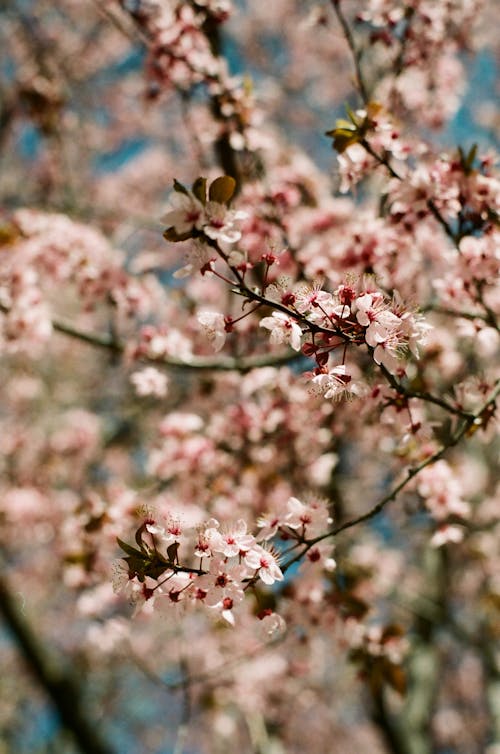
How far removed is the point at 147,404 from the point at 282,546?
3379 millimetres

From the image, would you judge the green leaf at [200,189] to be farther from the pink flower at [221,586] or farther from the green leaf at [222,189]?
the pink flower at [221,586]

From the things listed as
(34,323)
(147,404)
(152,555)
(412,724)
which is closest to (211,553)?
(152,555)

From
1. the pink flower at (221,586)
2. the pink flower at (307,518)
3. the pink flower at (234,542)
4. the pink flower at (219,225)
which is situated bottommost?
the pink flower at (307,518)

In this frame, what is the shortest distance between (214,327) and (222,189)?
278 mm

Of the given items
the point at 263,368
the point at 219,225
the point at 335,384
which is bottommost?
the point at 263,368

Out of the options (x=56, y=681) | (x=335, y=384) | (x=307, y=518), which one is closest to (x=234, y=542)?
(x=307, y=518)

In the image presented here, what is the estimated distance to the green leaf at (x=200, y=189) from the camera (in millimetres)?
1263

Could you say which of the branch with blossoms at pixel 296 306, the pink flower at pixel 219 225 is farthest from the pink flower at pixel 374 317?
the pink flower at pixel 219 225

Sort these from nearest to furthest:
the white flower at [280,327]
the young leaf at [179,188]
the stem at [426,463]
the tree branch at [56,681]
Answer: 1. the young leaf at [179,188]
2. the white flower at [280,327]
3. the stem at [426,463]
4. the tree branch at [56,681]

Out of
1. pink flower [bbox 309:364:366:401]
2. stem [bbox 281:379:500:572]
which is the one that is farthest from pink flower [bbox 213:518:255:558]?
pink flower [bbox 309:364:366:401]

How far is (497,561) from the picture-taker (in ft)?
17.6

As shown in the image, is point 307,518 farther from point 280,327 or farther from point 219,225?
point 219,225

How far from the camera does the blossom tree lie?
1.40 m

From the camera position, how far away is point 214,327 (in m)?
1.38
